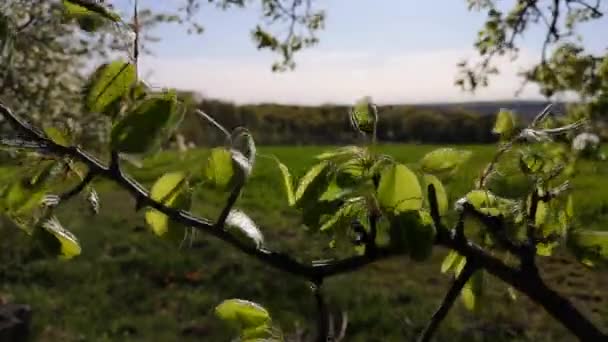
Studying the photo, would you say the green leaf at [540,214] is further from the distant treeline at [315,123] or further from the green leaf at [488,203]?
the distant treeline at [315,123]

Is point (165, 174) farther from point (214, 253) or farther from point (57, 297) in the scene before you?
point (214, 253)

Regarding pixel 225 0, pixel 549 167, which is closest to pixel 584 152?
pixel 549 167

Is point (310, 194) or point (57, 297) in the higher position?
point (310, 194)

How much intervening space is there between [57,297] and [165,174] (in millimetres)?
7754

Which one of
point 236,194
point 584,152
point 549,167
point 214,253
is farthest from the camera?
point 214,253

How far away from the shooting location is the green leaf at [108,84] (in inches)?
23.9

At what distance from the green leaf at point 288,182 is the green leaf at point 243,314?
10 centimetres

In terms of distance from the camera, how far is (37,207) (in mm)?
705

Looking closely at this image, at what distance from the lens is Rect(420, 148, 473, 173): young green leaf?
0.69 m

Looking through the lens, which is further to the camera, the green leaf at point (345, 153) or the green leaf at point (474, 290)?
the green leaf at point (474, 290)

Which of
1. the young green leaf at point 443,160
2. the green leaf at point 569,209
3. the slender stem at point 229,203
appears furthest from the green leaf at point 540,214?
the slender stem at point 229,203

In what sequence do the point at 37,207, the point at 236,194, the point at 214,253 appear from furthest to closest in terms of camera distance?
the point at 214,253 → the point at 37,207 → the point at 236,194

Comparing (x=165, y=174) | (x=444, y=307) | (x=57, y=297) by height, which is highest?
(x=165, y=174)

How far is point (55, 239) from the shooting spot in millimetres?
701
